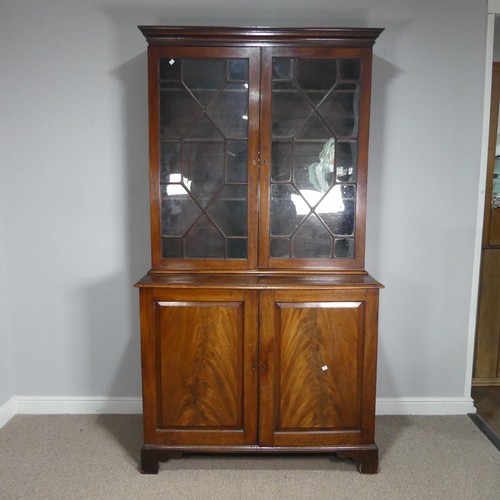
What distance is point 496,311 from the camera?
268 centimetres

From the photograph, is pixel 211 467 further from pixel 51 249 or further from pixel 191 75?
pixel 191 75

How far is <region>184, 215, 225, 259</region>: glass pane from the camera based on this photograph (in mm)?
1909

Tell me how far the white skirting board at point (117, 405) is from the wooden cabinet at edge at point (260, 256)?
1.83 ft

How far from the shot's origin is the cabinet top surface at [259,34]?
1765mm

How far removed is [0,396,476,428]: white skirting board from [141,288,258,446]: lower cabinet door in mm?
582

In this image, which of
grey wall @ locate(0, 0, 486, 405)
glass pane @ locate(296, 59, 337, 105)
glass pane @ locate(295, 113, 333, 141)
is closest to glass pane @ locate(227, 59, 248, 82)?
glass pane @ locate(296, 59, 337, 105)

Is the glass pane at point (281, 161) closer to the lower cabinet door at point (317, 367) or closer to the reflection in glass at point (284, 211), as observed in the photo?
the reflection in glass at point (284, 211)

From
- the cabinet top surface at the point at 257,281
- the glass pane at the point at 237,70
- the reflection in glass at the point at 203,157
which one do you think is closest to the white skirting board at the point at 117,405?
the cabinet top surface at the point at 257,281

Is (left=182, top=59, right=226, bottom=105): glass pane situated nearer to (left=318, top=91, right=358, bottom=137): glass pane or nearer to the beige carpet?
(left=318, top=91, right=358, bottom=137): glass pane

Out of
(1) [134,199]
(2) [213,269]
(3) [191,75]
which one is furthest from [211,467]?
(3) [191,75]

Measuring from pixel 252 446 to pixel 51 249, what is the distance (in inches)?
59.5

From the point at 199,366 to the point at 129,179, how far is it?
110cm

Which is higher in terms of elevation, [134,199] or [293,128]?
[293,128]

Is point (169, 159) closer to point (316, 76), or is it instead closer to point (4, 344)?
point (316, 76)
